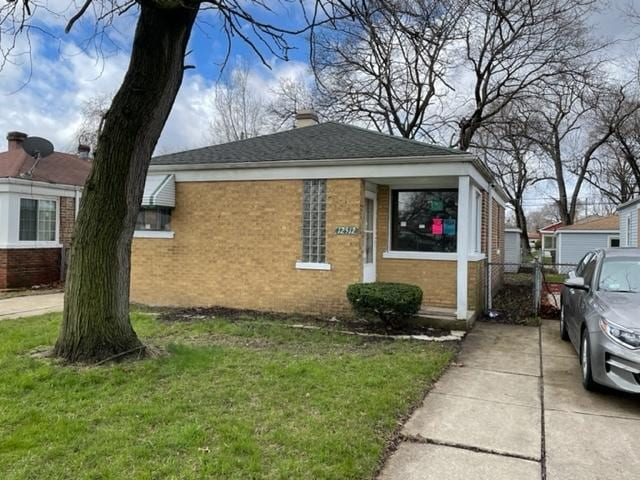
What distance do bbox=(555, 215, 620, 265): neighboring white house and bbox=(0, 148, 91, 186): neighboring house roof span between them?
27.8m

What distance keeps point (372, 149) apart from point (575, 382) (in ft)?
17.8

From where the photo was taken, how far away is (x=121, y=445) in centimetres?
356

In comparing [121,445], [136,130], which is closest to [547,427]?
[121,445]

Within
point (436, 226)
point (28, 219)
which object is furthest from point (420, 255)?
point (28, 219)

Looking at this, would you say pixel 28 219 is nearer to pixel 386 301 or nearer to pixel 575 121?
pixel 386 301

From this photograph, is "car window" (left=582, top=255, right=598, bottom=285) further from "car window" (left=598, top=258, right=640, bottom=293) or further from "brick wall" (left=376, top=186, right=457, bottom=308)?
"brick wall" (left=376, top=186, right=457, bottom=308)

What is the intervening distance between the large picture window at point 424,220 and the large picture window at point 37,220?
1092 centimetres

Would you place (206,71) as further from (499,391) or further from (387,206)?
(499,391)

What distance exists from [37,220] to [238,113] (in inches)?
755

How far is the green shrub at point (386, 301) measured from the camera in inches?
300

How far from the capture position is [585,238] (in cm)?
2980

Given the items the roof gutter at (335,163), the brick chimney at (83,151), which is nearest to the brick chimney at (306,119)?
the roof gutter at (335,163)

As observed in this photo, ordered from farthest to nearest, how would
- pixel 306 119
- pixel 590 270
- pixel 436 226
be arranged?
pixel 306 119 < pixel 436 226 < pixel 590 270

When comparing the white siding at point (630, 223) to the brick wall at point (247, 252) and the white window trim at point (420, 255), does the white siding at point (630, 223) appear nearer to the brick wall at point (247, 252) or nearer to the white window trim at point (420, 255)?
the white window trim at point (420, 255)
